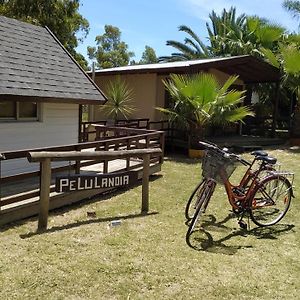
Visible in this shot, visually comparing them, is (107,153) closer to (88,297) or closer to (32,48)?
(88,297)

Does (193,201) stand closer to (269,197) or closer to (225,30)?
(269,197)

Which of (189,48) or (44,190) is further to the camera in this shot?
(189,48)

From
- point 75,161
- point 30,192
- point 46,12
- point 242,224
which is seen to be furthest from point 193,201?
point 46,12

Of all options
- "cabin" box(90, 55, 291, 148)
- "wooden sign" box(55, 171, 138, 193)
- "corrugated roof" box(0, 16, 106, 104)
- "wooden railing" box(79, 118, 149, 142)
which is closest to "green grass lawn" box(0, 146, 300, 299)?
"wooden sign" box(55, 171, 138, 193)

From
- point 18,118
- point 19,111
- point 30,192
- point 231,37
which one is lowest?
point 30,192

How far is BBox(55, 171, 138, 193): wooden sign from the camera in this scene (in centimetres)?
564

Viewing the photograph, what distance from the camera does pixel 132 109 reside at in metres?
15.4

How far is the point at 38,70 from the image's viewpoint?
8.16 meters

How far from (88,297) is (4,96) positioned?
4.19m

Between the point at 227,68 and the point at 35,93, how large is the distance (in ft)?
34.0

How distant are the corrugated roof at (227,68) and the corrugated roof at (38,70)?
490 cm

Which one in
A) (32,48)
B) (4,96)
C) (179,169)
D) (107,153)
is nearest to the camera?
(107,153)

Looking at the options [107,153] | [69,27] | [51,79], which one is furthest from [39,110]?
[69,27]

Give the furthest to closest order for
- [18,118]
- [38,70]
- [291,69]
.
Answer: [291,69]
[38,70]
[18,118]
